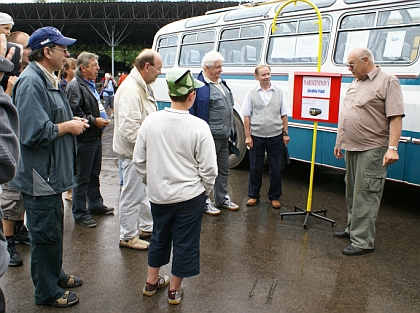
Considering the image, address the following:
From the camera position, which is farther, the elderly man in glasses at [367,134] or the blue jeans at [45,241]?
the elderly man in glasses at [367,134]

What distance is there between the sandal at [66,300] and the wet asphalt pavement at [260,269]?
0.04 meters

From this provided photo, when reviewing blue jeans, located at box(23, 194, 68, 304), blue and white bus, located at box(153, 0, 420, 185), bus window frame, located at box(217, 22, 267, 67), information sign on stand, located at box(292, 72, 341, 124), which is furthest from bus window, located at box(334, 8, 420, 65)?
blue jeans, located at box(23, 194, 68, 304)

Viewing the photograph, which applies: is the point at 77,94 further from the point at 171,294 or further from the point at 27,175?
the point at 171,294

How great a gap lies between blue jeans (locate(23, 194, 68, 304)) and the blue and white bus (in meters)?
3.06

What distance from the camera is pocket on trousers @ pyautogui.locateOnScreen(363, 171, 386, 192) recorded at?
3951mm

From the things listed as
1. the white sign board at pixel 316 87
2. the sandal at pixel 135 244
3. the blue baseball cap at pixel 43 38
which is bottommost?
the sandal at pixel 135 244

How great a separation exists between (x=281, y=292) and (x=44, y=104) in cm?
228

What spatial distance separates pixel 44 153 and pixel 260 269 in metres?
2.08

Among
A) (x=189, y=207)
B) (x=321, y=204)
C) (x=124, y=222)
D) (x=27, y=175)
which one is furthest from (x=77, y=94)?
(x=321, y=204)

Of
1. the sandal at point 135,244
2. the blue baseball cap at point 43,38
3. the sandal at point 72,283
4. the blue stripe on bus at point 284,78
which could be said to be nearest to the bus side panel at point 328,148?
the blue stripe on bus at point 284,78

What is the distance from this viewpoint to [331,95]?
14.9 feet

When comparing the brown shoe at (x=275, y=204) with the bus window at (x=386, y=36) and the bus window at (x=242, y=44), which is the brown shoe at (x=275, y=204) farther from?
the bus window at (x=242, y=44)

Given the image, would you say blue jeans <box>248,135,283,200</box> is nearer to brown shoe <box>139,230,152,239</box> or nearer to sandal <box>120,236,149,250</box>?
brown shoe <box>139,230,152,239</box>

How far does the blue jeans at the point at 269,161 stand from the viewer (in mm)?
5340
